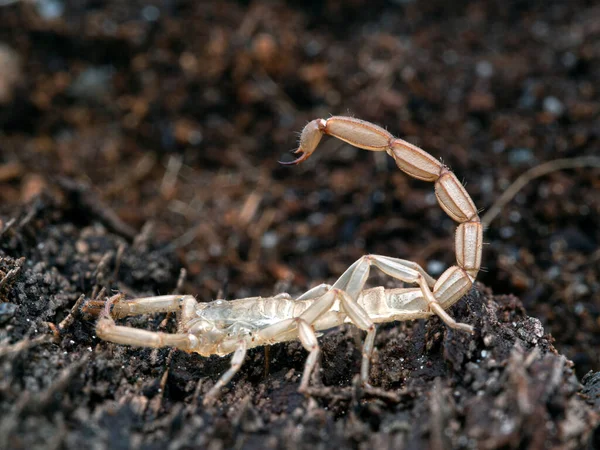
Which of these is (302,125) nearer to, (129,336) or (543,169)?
(543,169)

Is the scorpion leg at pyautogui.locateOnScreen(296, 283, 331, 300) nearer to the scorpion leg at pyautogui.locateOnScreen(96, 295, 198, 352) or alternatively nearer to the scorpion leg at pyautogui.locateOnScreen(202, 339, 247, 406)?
the scorpion leg at pyautogui.locateOnScreen(202, 339, 247, 406)

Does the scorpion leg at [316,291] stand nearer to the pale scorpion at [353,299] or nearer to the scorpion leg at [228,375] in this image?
the pale scorpion at [353,299]

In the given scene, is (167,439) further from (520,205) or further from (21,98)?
(21,98)

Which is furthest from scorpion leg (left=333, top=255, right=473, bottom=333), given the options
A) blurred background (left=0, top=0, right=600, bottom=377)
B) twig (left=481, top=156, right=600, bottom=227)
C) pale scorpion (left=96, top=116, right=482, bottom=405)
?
twig (left=481, top=156, right=600, bottom=227)

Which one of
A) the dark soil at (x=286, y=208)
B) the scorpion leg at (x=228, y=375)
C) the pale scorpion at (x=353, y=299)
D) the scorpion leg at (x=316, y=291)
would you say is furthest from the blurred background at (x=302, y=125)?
the scorpion leg at (x=228, y=375)

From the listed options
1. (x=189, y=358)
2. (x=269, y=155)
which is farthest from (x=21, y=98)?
(x=189, y=358)
